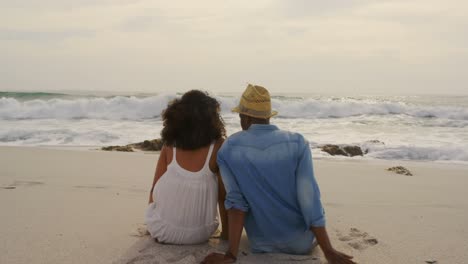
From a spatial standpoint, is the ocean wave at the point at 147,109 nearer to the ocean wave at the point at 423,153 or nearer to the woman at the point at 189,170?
the ocean wave at the point at 423,153

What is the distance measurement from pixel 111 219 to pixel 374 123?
17.8 metres

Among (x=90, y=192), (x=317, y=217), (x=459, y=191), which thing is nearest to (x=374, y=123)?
(x=459, y=191)

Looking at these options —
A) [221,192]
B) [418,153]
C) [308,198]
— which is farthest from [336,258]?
[418,153]

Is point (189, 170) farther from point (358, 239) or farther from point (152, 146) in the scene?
point (152, 146)

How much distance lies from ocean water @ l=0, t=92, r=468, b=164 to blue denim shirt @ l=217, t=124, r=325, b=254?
269 inches

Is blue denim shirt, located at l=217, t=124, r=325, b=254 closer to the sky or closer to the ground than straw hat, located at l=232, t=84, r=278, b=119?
closer to the ground

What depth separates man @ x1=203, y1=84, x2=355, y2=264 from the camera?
2912mm

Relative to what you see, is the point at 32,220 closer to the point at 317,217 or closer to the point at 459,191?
the point at 317,217

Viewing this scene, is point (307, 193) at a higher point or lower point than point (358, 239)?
higher

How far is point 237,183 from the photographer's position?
3.02 m

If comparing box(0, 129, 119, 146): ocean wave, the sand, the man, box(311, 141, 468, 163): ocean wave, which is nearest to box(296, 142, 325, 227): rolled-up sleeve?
the man

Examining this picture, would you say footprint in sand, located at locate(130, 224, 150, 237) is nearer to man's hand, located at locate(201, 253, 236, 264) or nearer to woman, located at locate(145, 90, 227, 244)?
woman, located at locate(145, 90, 227, 244)

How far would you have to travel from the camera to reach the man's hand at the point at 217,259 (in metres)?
2.85

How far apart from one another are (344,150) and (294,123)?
10139 mm
